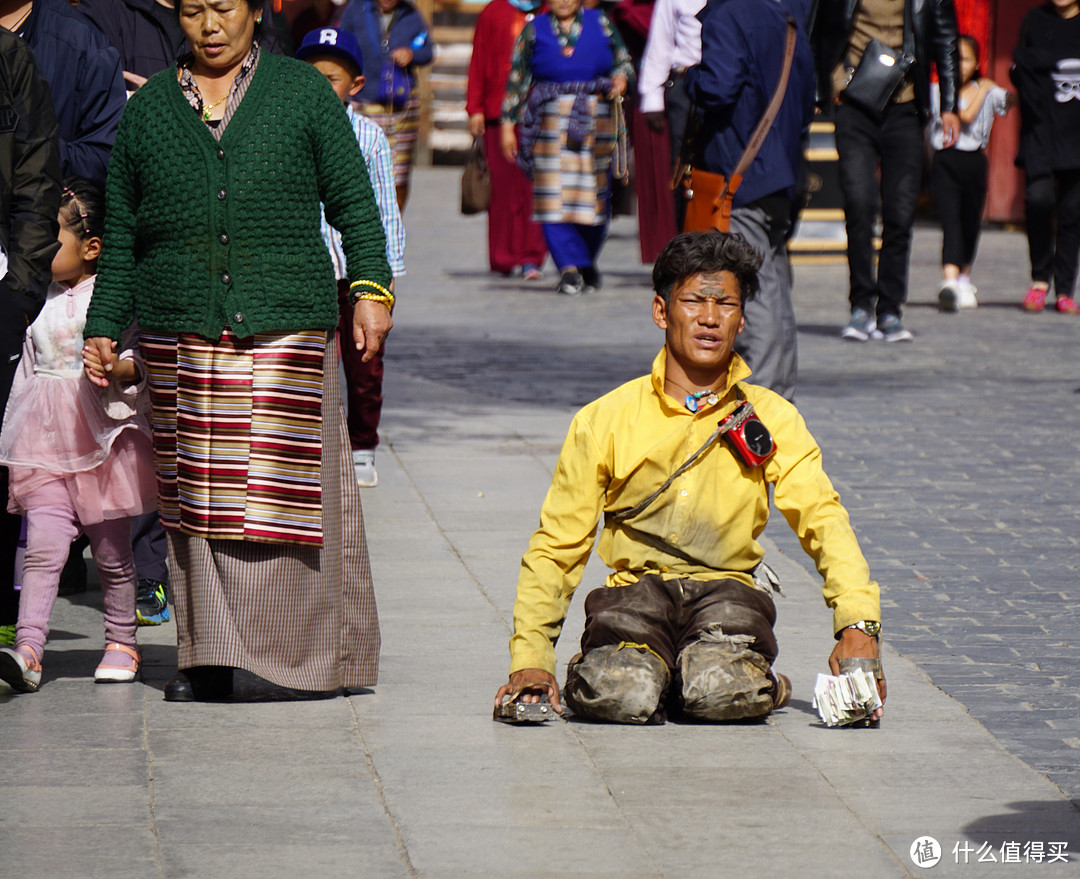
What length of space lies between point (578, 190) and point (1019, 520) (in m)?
8.00

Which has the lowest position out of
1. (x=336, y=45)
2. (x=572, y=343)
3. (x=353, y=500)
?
(x=572, y=343)

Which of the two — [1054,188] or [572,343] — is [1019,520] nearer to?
[572,343]

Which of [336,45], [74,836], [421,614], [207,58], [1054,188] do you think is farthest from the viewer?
[1054,188]

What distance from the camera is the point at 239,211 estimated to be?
494 centimetres

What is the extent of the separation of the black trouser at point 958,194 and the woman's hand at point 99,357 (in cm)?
1041

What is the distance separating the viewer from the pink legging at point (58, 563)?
5.30m

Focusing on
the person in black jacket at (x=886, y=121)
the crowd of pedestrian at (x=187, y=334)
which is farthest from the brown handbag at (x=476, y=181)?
the crowd of pedestrian at (x=187, y=334)

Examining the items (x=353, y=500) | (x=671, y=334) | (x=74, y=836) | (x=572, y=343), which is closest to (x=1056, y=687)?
(x=671, y=334)

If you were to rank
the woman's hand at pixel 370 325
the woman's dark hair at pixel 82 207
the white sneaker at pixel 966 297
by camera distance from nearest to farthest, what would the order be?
the woman's hand at pixel 370 325, the woman's dark hair at pixel 82 207, the white sneaker at pixel 966 297

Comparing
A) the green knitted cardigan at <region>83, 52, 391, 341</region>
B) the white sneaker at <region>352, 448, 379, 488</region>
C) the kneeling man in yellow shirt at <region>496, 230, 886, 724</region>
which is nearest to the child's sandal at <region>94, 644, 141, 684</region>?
the green knitted cardigan at <region>83, 52, 391, 341</region>

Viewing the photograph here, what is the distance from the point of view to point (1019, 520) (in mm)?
7512

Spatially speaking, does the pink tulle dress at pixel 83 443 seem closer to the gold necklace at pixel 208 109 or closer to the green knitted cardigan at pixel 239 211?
the green knitted cardigan at pixel 239 211

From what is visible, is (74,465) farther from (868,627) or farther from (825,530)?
(868,627)

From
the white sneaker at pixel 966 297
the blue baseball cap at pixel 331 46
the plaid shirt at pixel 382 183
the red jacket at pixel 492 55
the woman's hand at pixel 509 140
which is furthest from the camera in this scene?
the red jacket at pixel 492 55
